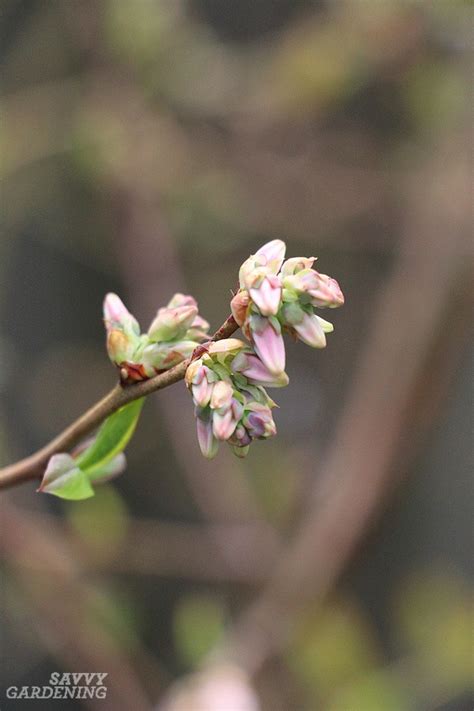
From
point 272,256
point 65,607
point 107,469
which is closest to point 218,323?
point 65,607

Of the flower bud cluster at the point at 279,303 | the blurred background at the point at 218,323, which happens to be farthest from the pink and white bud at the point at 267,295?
the blurred background at the point at 218,323

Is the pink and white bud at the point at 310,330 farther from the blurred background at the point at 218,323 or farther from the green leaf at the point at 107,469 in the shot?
the blurred background at the point at 218,323

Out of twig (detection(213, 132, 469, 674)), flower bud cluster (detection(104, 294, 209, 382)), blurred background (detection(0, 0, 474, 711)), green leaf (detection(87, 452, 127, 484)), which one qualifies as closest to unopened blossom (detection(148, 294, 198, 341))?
flower bud cluster (detection(104, 294, 209, 382))

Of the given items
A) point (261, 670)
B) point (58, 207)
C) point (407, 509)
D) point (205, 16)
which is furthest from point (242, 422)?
point (205, 16)

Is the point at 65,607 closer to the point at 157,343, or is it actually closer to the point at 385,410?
the point at 385,410

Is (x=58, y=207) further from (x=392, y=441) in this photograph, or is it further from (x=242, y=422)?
(x=242, y=422)
